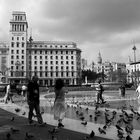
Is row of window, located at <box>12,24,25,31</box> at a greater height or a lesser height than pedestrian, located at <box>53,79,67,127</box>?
greater

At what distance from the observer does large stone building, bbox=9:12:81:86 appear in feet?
376

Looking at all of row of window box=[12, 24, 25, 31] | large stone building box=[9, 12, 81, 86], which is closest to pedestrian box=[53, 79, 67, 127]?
large stone building box=[9, 12, 81, 86]

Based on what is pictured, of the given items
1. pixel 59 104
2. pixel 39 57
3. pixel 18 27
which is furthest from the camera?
pixel 39 57

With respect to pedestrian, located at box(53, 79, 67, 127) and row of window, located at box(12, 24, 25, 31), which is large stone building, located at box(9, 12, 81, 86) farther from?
pedestrian, located at box(53, 79, 67, 127)

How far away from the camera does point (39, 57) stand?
392 feet

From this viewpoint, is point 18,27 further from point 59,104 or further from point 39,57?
point 59,104

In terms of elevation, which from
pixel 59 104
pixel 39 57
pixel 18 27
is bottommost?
pixel 59 104

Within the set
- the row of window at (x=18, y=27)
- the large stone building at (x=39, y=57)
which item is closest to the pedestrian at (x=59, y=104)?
the large stone building at (x=39, y=57)

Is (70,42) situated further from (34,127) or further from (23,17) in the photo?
(34,127)

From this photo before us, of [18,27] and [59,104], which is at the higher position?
[18,27]

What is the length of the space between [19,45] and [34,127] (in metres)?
109

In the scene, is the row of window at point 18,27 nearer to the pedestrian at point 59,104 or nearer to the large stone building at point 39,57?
the large stone building at point 39,57

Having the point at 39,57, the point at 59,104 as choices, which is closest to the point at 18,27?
the point at 39,57

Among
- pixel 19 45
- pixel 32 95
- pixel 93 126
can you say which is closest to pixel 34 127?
pixel 32 95
